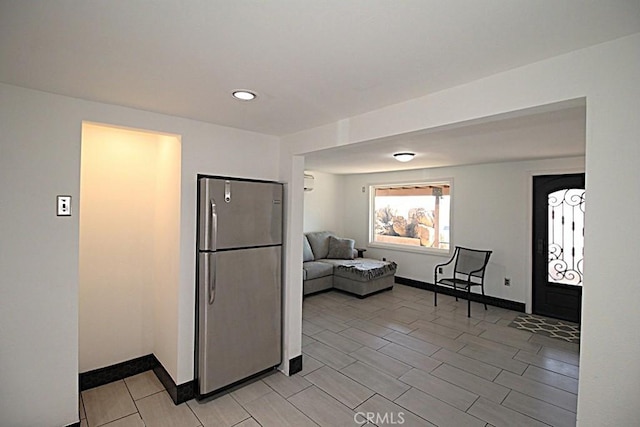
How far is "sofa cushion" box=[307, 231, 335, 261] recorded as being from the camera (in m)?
6.36

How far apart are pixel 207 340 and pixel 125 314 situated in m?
1.07

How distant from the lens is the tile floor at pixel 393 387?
7.86 feet

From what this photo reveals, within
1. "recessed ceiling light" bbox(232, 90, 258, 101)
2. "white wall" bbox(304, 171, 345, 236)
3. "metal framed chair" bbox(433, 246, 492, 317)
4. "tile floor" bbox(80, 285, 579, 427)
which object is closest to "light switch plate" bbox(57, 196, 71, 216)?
"recessed ceiling light" bbox(232, 90, 258, 101)

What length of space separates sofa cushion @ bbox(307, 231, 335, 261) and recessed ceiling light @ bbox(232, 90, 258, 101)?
457 centimetres

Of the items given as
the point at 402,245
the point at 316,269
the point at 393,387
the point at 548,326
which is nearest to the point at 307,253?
the point at 316,269

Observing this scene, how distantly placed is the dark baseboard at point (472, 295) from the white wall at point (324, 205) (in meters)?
1.99

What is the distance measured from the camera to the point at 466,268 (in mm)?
5383

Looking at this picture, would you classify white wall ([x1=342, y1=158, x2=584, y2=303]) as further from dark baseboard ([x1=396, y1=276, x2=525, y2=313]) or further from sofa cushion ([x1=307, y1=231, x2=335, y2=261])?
sofa cushion ([x1=307, y1=231, x2=335, y2=261])

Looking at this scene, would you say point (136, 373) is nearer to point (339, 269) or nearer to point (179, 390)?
point (179, 390)

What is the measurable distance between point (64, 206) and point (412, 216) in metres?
5.74

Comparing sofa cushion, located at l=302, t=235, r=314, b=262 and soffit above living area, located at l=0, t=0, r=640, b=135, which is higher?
soffit above living area, located at l=0, t=0, r=640, b=135

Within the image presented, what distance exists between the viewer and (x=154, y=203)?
305 centimetres

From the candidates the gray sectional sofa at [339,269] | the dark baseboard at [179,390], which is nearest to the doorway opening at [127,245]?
the dark baseboard at [179,390]

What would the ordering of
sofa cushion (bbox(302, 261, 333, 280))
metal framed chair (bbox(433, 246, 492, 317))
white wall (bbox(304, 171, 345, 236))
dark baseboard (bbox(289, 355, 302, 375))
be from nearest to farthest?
dark baseboard (bbox(289, 355, 302, 375))
metal framed chair (bbox(433, 246, 492, 317))
sofa cushion (bbox(302, 261, 333, 280))
white wall (bbox(304, 171, 345, 236))
